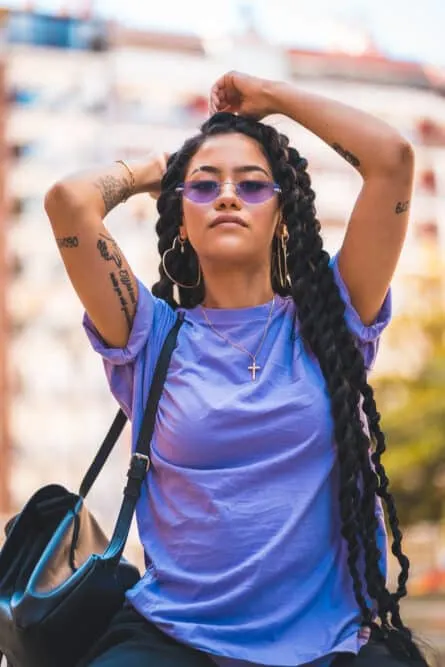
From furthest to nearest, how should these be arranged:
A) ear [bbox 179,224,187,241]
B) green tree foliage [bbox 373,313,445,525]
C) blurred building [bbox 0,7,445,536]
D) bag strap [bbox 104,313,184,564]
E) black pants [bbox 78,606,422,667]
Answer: blurred building [bbox 0,7,445,536] → green tree foliage [bbox 373,313,445,525] → ear [bbox 179,224,187,241] → bag strap [bbox 104,313,184,564] → black pants [bbox 78,606,422,667]

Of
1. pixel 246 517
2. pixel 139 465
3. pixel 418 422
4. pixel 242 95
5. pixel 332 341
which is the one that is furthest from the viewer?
pixel 418 422

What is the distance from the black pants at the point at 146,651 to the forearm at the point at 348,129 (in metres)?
1.08

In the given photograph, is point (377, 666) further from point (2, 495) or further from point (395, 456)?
point (2, 495)

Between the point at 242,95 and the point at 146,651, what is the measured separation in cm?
140

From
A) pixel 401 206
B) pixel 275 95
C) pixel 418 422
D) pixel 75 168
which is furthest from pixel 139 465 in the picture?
pixel 75 168

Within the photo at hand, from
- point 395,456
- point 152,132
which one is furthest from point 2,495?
point 395,456

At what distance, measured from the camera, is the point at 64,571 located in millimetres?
2773

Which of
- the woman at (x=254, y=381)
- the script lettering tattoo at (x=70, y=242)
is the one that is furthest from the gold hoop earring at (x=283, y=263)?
the script lettering tattoo at (x=70, y=242)

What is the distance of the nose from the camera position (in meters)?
3.01

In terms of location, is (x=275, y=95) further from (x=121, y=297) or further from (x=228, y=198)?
(x=121, y=297)

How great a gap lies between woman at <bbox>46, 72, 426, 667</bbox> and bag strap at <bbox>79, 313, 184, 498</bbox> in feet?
Result: 0.07

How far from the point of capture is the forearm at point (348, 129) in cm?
299

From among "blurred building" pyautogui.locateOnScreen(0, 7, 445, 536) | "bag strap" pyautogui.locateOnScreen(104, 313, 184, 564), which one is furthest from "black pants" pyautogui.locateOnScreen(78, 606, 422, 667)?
"blurred building" pyautogui.locateOnScreen(0, 7, 445, 536)

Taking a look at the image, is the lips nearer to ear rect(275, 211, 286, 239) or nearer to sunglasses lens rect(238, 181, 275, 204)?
sunglasses lens rect(238, 181, 275, 204)
